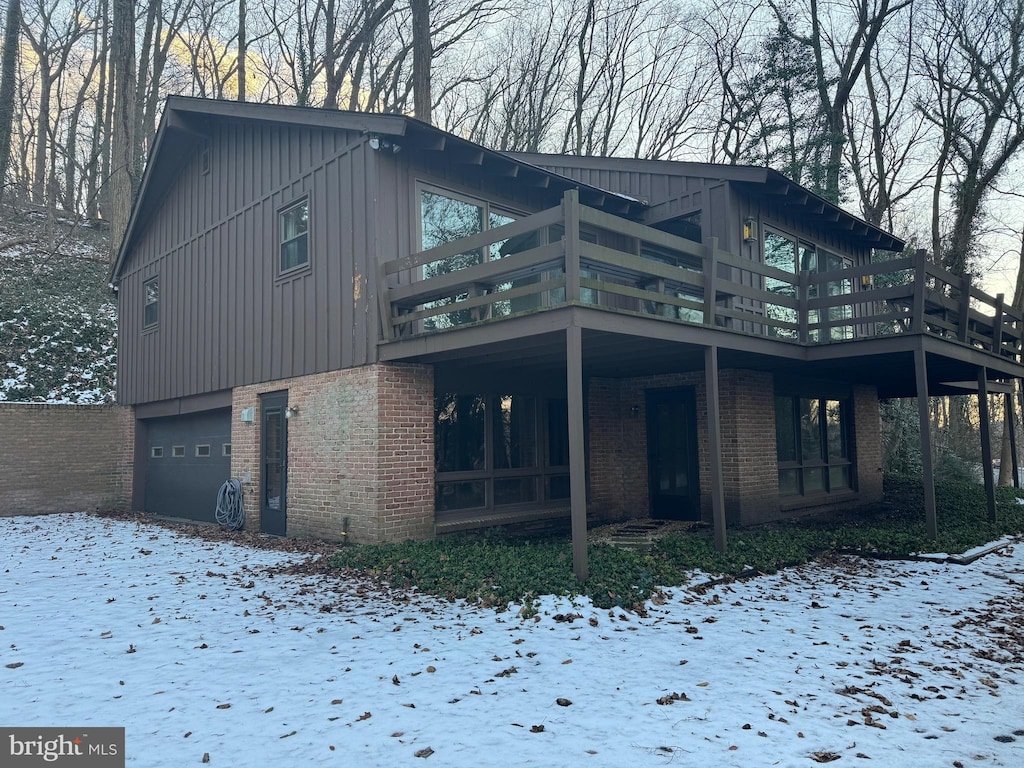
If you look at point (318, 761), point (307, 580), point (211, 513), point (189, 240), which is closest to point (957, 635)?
point (318, 761)

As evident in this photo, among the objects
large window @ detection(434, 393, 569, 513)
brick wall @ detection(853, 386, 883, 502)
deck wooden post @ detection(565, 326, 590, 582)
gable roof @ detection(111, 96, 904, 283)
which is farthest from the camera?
brick wall @ detection(853, 386, 883, 502)

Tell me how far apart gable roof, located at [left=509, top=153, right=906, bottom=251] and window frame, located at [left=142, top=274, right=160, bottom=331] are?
8333 mm

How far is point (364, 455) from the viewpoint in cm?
941

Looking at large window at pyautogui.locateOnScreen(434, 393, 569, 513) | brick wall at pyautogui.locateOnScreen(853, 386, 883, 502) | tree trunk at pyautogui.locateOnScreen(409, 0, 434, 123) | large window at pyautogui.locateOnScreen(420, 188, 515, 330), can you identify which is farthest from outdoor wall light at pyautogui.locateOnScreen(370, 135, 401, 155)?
brick wall at pyautogui.locateOnScreen(853, 386, 883, 502)

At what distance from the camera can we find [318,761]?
3.48 m

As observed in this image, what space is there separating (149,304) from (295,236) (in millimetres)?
6421

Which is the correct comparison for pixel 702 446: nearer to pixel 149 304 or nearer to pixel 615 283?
pixel 615 283

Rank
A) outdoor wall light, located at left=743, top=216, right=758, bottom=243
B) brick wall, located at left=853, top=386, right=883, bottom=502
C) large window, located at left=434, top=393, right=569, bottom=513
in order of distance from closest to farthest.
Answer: large window, located at left=434, top=393, right=569, bottom=513
outdoor wall light, located at left=743, top=216, right=758, bottom=243
brick wall, located at left=853, top=386, right=883, bottom=502

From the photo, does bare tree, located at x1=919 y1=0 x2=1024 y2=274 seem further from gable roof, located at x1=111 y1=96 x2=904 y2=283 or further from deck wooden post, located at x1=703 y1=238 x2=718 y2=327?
deck wooden post, located at x1=703 y1=238 x2=718 y2=327

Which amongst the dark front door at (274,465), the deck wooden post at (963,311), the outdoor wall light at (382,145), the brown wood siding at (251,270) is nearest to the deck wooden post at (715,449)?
the brown wood siding at (251,270)

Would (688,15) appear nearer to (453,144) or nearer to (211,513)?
(453,144)

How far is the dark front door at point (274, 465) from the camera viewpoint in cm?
1116
